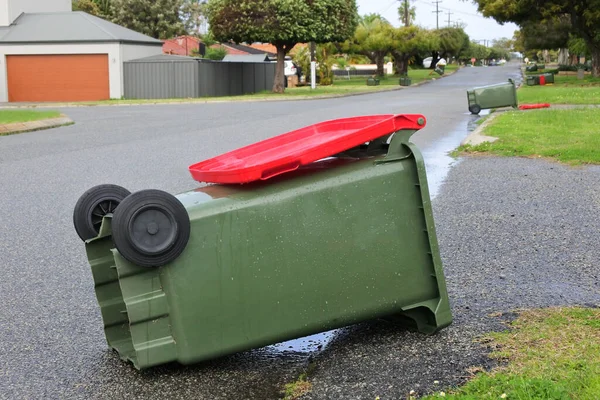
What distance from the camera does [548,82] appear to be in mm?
46219

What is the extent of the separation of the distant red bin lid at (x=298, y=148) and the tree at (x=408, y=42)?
75.3 m

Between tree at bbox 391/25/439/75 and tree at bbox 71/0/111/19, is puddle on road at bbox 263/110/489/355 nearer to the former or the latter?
tree at bbox 391/25/439/75

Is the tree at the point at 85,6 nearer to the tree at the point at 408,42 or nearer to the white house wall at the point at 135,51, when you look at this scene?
the tree at the point at 408,42

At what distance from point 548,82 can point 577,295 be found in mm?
42948

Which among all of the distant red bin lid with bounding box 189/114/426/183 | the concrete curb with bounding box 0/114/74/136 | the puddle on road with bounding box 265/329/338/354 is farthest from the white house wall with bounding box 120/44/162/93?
the puddle on road with bounding box 265/329/338/354

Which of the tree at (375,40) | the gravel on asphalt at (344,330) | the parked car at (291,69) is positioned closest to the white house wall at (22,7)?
the parked car at (291,69)

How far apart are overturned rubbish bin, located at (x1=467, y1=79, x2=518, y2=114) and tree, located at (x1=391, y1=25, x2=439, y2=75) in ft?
177

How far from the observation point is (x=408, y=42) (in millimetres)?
79812

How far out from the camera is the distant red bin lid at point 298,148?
4.10m

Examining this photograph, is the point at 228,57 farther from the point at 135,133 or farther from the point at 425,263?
the point at 425,263

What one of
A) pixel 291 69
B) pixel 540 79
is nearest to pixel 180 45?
pixel 291 69

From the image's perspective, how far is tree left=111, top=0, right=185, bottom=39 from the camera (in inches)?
3130

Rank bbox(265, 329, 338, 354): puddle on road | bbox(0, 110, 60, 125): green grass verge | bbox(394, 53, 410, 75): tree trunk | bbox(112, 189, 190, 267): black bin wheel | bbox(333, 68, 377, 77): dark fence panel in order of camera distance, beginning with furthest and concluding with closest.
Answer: bbox(333, 68, 377, 77): dark fence panel, bbox(394, 53, 410, 75): tree trunk, bbox(0, 110, 60, 125): green grass verge, bbox(265, 329, 338, 354): puddle on road, bbox(112, 189, 190, 267): black bin wheel

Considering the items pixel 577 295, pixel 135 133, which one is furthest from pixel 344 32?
pixel 577 295
